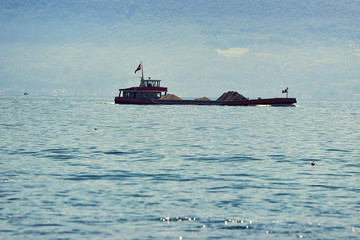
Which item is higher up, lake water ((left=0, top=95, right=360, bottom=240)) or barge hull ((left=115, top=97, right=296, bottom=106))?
barge hull ((left=115, top=97, right=296, bottom=106))

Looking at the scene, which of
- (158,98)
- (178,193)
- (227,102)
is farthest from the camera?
(227,102)

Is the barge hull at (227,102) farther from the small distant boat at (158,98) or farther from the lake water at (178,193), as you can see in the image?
the lake water at (178,193)

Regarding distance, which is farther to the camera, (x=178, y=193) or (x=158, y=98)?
(x=158, y=98)

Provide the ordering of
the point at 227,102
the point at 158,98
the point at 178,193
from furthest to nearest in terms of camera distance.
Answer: the point at 227,102 → the point at 158,98 → the point at 178,193

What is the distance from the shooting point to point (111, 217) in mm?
14938

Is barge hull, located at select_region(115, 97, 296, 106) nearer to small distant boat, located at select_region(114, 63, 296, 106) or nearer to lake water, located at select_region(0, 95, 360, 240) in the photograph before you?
small distant boat, located at select_region(114, 63, 296, 106)

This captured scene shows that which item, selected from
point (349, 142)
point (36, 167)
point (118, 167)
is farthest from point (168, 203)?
point (349, 142)

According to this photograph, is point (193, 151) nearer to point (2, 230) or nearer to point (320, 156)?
point (320, 156)

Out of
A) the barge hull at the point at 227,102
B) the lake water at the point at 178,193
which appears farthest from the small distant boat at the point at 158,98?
the lake water at the point at 178,193

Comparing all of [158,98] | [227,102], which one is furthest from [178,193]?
[227,102]

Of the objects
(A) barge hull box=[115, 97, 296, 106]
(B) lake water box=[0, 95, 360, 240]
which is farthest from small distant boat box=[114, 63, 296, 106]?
(B) lake water box=[0, 95, 360, 240]

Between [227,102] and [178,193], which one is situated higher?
[227,102]

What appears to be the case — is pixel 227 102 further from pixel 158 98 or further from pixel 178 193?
pixel 178 193

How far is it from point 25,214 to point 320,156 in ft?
68.8
